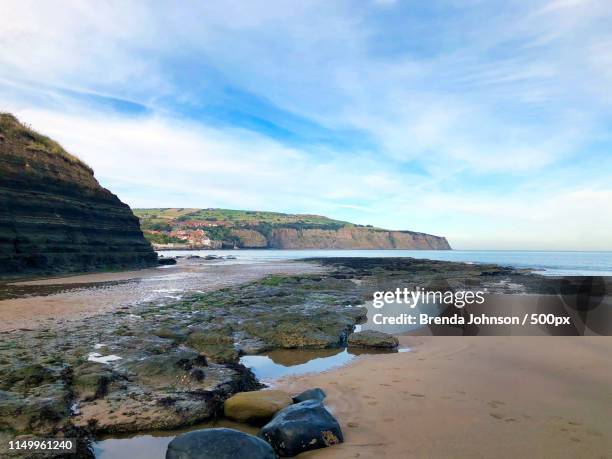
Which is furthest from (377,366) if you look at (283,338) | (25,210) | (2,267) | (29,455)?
(25,210)

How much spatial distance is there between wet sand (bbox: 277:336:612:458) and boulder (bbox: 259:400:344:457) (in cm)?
15

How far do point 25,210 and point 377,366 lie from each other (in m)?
30.3

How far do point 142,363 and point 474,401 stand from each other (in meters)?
6.24

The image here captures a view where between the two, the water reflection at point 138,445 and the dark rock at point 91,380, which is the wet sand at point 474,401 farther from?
the dark rock at point 91,380

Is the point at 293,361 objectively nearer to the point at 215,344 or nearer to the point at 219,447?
the point at 215,344

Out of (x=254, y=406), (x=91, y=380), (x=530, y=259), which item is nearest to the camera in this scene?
(x=254, y=406)

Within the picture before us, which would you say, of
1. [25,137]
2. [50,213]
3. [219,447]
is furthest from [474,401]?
[25,137]

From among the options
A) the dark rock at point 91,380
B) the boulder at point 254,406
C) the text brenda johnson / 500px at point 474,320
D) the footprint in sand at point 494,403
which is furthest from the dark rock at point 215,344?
the text brenda johnson / 500px at point 474,320

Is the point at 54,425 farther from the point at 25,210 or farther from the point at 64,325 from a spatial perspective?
the point at 25,210

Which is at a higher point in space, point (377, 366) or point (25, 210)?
point (25, 210)

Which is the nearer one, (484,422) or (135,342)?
(484,422)

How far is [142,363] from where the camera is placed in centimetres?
771

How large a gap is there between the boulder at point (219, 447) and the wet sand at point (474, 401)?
872 millimetres

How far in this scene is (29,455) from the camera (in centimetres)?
430
